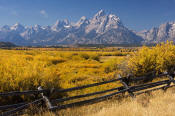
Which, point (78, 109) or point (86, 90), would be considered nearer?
point (78, 109)

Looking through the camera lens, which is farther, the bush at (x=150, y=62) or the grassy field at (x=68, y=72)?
→ the bush at (x=150, y=62)

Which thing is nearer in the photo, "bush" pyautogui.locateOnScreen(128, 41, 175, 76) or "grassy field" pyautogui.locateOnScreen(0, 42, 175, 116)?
"grassy field" pyautogui.locateOnScreen(0, 42, 175, 116)

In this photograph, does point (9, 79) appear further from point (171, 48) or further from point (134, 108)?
point (171, 48)

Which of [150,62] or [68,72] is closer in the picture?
[150,62]

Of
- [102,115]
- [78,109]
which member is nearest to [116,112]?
[102,115]

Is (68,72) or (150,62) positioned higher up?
(150,62)

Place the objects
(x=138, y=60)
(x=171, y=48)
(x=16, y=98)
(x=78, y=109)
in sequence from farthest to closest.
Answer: (x=171, y=48), (x=138, y=60), (x=16, y=98), (x=78, y=109)

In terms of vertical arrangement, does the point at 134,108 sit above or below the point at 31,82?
below

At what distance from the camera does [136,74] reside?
12375mm

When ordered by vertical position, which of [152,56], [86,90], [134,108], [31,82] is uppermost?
[152,56]

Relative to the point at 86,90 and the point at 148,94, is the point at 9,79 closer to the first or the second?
the point at 86,90

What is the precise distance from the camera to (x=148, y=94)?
7.27 meters

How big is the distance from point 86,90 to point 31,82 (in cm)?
335

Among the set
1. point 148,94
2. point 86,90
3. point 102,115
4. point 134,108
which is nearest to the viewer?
point 102,115
